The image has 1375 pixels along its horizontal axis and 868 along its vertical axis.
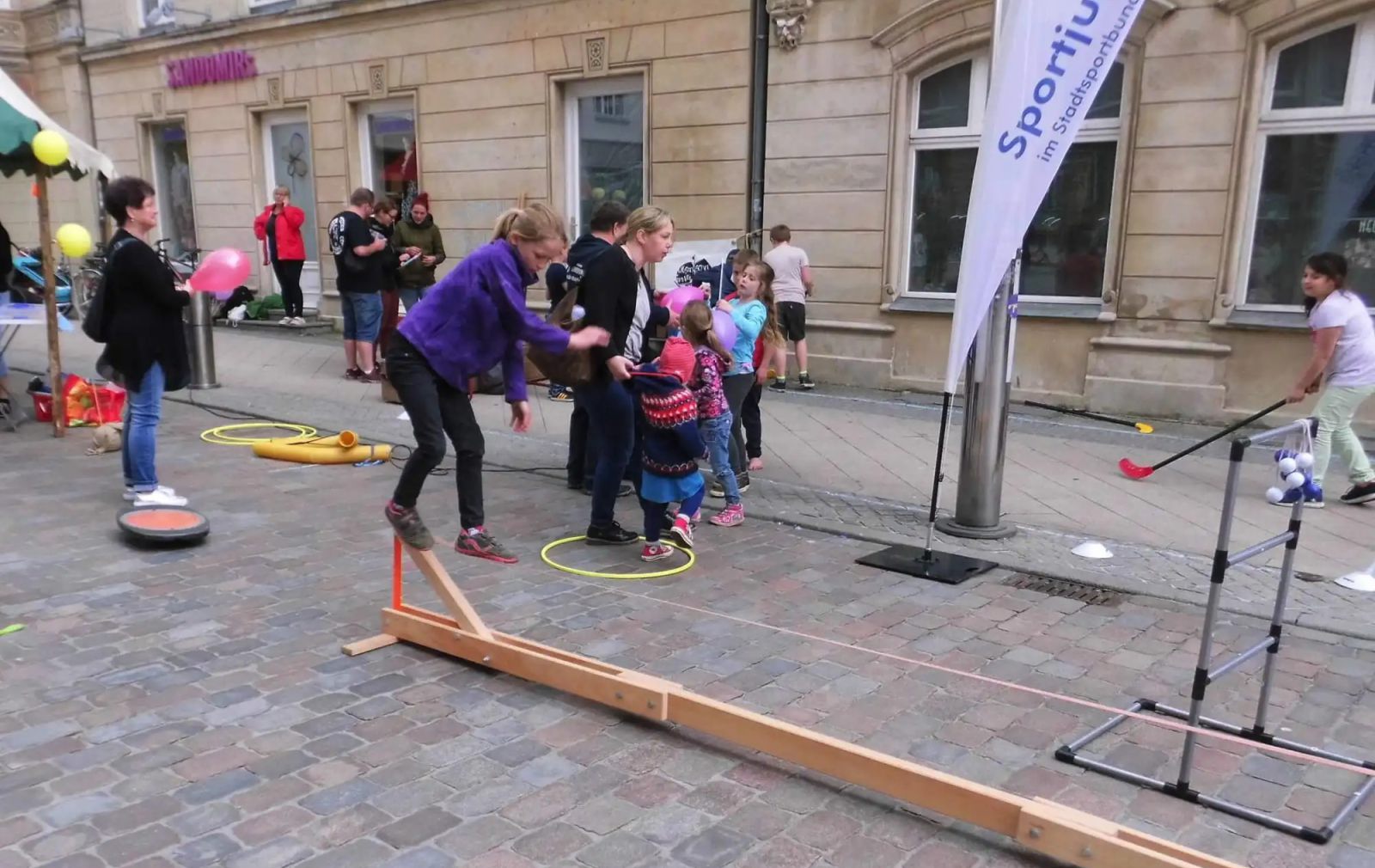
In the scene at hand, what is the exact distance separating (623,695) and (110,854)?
1.61 metres

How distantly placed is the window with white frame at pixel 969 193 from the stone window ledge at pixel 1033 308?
0.43 ft

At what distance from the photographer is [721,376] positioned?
6.57 metres

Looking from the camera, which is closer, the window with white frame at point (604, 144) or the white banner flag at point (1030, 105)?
the white banner flag at point (1030, 105)

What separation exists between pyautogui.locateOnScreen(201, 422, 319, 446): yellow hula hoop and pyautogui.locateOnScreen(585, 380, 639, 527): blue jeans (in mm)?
3686

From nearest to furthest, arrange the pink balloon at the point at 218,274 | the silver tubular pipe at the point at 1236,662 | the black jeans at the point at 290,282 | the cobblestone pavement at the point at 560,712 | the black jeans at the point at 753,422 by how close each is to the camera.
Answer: the cobblestone pavement at the point at 560,712 → the silver tubular pipe at the point at 1236,662 → the pink balloon at the point at 218,274 → the black jeans at the point at 753,422 → the black jeans at the point at 290,282

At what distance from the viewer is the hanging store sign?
16422 millimetres

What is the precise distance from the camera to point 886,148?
1074cm

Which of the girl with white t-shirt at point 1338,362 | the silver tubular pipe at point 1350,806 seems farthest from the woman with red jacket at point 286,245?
the silver tubular pipe at point 1350,806

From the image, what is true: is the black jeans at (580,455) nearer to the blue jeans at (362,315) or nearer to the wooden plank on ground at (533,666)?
the wooden plank on ground at (533,666)

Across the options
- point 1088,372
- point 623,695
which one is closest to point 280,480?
point 623,695

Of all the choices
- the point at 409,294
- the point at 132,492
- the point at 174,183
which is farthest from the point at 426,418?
the point at 174,183

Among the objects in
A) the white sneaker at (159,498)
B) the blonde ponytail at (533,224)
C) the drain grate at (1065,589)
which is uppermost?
the blonde ponytail at (533,224)

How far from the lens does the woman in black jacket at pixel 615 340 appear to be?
5469 millimetres

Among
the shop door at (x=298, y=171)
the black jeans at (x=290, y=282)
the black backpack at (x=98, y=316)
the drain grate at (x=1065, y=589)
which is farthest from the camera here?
the shop door at (x=298, y=171)
